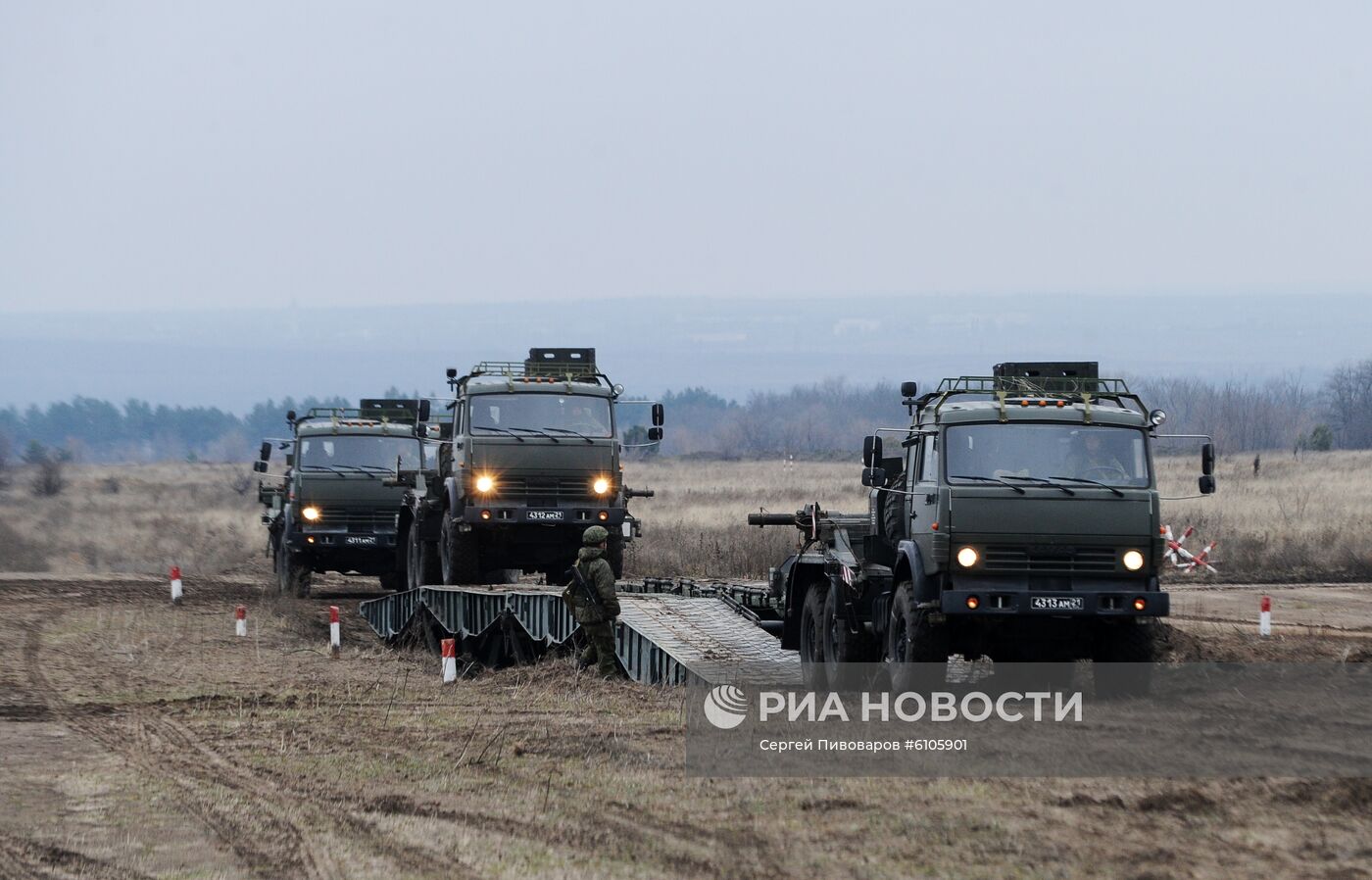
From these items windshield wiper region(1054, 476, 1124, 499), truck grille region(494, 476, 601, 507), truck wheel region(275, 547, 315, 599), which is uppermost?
windshield wiper region(1054, 476, 1124, 499)

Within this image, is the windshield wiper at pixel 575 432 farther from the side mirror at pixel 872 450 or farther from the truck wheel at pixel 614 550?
the side mirror at pixel 872 450

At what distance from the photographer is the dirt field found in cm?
805

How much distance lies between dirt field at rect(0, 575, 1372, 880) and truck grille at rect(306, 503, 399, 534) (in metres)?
10.7

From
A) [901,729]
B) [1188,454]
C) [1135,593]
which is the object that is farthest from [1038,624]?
[1188,454]

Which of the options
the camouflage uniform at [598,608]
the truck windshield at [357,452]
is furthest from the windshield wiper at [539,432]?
the truck windshield at [357,452]

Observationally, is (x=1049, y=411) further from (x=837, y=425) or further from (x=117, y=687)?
(x=837, y=425)

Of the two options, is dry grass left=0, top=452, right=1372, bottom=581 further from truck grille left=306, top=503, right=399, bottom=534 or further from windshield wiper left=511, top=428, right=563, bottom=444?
windshield wiper left=511, top=428, right=563, bottom=444

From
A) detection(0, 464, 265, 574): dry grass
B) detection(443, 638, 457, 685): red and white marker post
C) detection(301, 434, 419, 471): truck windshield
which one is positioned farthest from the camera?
detection(0, 464, 265, 574): dry grass

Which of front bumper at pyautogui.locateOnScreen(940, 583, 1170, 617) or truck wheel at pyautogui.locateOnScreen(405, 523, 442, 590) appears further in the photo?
truck wheel at pyautogui.locateOnScreen(405, 523, 442, 590)

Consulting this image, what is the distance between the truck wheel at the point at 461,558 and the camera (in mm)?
21672

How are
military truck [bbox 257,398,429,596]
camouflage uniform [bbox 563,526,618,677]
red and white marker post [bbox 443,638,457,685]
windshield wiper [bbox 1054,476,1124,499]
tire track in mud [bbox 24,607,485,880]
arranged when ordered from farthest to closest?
military truck [bbox 257,398,429,596], red and white marker post [bbox 443,638,457,685], camouflage uniform [bbox 563,526,618,677], windshield wiper [bbox 1054,476,1124,499], tire track in mud [bbox 24,607,485,880]

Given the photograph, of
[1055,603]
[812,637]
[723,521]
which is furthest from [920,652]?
[723,521]

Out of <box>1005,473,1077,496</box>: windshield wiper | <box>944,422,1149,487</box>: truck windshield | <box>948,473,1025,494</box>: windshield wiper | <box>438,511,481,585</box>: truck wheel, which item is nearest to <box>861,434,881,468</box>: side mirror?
<box>944,422,1149,487</box>: truck windshield

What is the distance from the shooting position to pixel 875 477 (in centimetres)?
1356
